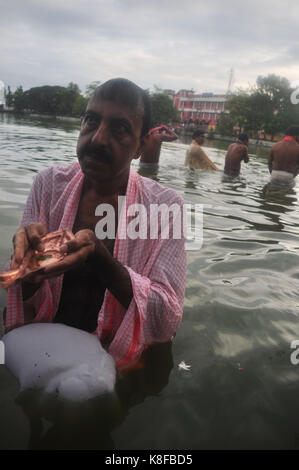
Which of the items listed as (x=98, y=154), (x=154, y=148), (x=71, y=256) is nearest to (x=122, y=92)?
(x=98, y=154)

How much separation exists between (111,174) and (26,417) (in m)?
1.21

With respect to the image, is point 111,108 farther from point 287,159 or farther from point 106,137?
point 287,159

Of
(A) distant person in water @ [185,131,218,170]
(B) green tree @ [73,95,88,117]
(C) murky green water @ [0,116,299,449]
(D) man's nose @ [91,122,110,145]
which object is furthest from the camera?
(B) green tree @ [73,95,88,117]

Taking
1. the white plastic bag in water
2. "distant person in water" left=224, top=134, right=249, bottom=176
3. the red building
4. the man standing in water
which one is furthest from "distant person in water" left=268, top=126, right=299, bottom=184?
the red building

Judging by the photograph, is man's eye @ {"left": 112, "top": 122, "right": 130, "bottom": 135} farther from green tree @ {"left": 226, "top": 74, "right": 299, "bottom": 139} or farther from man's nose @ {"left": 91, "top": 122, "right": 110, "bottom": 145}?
green tree @ {"left": 226, "top": 74, "right": 299, "bottom": 139}

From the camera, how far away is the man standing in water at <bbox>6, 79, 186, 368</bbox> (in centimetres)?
170

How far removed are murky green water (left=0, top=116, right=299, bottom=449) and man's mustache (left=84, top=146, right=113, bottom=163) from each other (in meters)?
1.17

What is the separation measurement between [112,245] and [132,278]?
1.23 feet

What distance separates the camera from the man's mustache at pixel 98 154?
5.68 ft

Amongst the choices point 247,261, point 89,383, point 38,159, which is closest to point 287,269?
point 247,261

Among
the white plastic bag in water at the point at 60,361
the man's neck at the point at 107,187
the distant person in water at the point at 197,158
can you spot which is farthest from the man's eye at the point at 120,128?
the distant person in water at the point at 197,158

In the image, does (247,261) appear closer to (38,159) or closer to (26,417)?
(26,417)

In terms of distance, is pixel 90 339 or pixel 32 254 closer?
pixel 32 254

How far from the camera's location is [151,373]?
206cm
